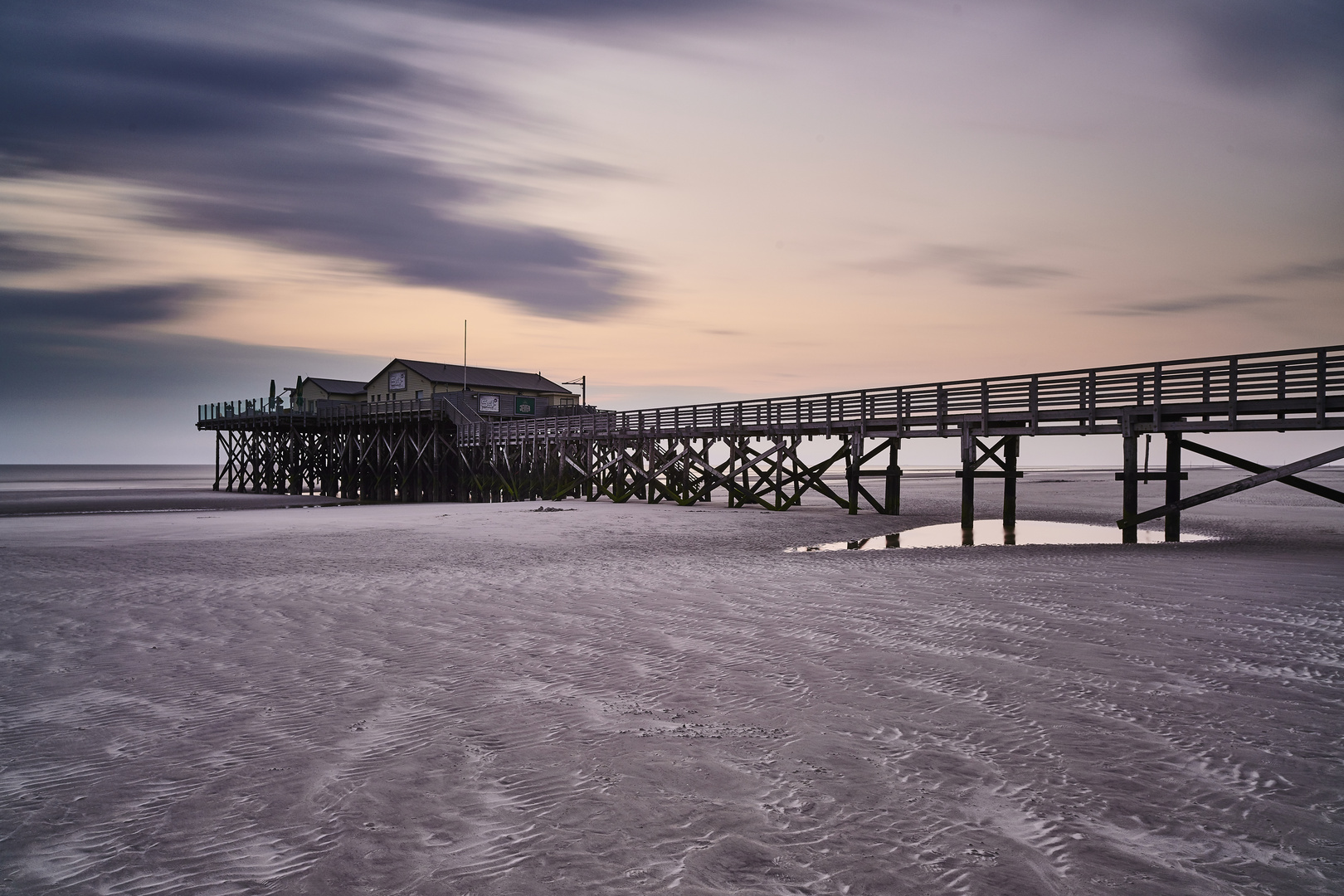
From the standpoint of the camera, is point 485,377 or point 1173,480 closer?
point 1173,480

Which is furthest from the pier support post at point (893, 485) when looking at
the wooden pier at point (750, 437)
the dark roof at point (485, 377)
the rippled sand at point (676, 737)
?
the dark roof at point (485, 377)

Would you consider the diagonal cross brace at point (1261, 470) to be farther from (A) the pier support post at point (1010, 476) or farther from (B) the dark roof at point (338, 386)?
(B) the dark roof at point (338, 386)

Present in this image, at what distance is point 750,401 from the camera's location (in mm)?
28406

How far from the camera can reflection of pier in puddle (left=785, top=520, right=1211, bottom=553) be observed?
53.7 feet

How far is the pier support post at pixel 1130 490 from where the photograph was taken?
17.1 metres

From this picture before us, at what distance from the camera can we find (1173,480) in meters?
18.0

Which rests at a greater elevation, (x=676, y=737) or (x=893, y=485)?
(x=893, y=485)

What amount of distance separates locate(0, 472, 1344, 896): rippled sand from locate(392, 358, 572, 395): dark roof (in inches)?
1621

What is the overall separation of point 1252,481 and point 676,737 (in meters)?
16.7

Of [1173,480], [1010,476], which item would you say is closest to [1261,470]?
[1173,480]

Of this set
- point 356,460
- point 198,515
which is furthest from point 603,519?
point 356,460

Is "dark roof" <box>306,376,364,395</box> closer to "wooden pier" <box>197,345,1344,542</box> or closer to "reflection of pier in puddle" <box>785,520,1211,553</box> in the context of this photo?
"wooden pier" <box>197,345,1344,542</box>

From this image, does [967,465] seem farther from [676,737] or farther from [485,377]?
[485,377]

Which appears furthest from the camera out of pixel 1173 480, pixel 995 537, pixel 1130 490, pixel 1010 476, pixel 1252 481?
pixel 1010 476
